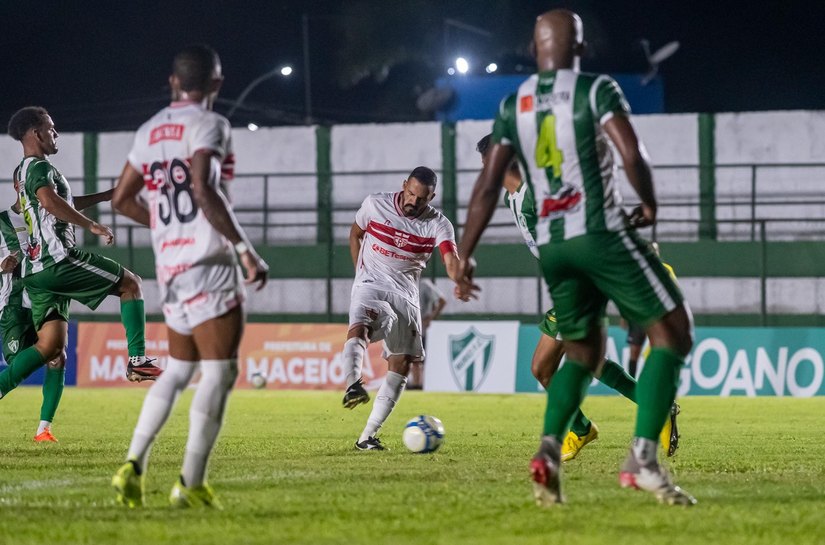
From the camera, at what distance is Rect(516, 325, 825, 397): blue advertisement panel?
20.7m

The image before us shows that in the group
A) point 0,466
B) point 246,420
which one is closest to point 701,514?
point 0,466

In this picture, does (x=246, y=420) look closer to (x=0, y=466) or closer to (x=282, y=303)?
(x=0, y=466)

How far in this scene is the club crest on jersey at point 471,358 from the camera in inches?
862

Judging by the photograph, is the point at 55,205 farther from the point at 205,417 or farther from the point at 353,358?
the point at 205,417

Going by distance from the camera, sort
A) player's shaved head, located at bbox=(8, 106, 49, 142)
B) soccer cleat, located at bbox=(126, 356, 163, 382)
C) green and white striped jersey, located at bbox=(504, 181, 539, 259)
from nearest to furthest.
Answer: green and white striped jersey, located at bbox=(504, 181, 539, 259) < player's shaved head, located at bbox=(8, 106, 49, 142) < soccer cleat, located at bbox=(126, 356, 163, 382)

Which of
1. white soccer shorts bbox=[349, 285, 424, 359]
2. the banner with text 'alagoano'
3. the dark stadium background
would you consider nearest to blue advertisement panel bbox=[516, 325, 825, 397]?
the banner with text 'alagoano'

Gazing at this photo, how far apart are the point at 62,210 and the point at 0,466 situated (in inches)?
83.5

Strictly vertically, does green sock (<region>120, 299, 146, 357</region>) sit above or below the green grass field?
above

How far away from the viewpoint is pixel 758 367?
2098 cm

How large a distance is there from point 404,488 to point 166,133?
2354 mm

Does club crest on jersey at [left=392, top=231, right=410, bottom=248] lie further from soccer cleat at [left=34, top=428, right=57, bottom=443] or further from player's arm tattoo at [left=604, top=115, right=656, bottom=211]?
player's arm tattoo at [left=604, top=115, right=656, bottom=211]

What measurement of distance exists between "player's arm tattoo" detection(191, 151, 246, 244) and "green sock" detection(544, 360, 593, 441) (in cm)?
176

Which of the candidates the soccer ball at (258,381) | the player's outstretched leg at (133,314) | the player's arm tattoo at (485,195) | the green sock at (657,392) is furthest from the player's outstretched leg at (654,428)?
the soccer ball at (258,381)

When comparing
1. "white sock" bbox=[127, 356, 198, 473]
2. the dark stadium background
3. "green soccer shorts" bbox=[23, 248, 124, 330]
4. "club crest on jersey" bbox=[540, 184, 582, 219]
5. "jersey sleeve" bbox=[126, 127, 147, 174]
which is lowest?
"white sock" bbox=[127, 356, 198, 473]
